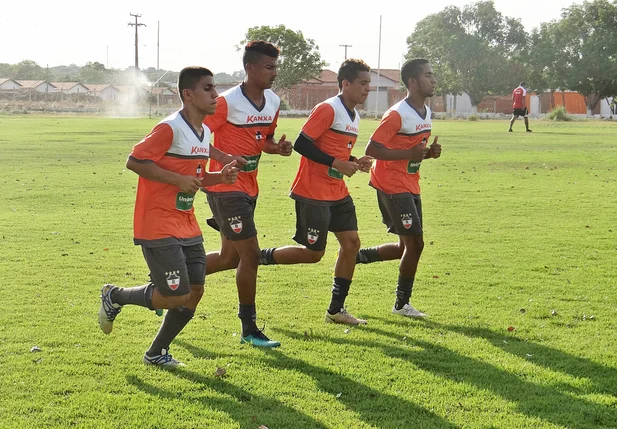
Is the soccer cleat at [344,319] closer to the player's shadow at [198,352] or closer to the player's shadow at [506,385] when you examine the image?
the player's shadow at [506,385]

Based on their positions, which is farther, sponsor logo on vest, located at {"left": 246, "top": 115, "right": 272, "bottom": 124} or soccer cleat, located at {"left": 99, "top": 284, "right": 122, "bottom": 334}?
sponsor logo on vest, located at {"left": 246, "top": 115, "right": 272, "bottom": 124}

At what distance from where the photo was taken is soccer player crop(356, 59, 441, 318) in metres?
7.91

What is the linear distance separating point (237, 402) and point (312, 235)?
2325 mm

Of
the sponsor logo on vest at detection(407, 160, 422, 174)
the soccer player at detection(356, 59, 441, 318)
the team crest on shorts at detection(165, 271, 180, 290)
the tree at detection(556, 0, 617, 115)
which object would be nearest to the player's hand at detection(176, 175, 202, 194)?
the team crest on shorts at detection(165, 271, 180, 290)

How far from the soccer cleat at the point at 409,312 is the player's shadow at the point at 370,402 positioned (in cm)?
176

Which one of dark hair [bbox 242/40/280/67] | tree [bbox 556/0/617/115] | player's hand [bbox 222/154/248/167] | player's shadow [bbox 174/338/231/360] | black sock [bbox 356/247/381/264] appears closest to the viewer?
player's shadow [bbox 174/338/231/360]

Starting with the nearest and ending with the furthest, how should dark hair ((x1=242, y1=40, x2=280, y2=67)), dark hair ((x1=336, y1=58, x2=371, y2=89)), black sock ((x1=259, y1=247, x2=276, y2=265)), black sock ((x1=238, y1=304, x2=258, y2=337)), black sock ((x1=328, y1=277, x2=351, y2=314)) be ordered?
black sock ((x1=238, y1=304, x2=258, y2=337)), dark hair ((x1=242, y1=40, x2=280, y2=67)), dark hair ((x1=336, y1=58, x2=371, y2=89)), black sock ((x1=328, y1=277, x2=351, y2=314)), black sock ((x1=259, y1=247, x2=276, y2=265))

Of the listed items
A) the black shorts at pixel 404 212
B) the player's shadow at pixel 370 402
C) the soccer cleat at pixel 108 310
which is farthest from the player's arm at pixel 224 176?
the black shorts at pixel 404 212

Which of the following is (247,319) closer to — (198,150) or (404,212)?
(198,150)

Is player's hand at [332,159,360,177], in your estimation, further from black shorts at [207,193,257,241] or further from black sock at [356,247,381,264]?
black sock at [356,247,381,264]

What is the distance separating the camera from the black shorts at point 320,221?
748 centimetres

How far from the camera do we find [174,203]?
5.98 m

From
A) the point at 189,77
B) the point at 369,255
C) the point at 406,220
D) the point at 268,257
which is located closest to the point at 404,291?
the point at 406,220

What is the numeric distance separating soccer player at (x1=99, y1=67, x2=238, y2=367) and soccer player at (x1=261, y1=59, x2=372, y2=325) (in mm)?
1425
